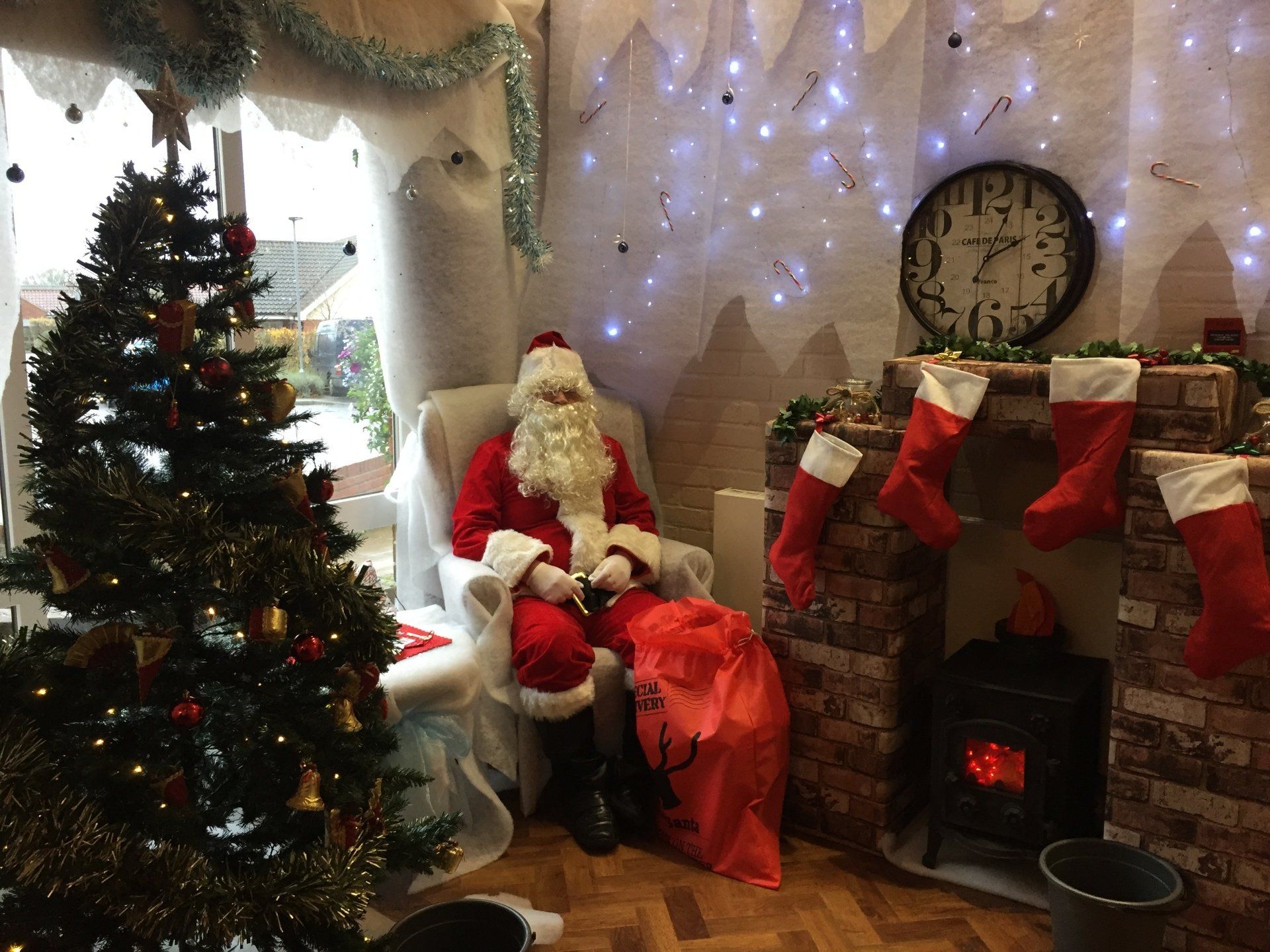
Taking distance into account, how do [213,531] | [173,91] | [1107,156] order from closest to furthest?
1. [213,531]
2. [173,91]
3. [1107,156]

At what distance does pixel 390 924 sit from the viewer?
84.4 inches

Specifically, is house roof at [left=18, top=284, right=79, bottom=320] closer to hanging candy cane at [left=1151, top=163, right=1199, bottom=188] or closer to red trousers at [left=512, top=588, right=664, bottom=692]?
red trousers at [left=512, top=588, right=664, bottom=692]

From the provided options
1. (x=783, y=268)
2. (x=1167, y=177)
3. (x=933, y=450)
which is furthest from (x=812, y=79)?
(x=933, y=450)

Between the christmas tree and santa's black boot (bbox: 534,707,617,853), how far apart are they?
2.54ft

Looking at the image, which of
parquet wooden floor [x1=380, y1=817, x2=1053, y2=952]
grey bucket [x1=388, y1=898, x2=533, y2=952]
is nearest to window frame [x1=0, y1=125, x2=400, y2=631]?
grey bucket [x1=388, y1=898, x2=533, y2=952]

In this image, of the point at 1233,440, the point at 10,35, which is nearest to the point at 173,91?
the point at 10,35

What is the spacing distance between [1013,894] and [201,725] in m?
1.85

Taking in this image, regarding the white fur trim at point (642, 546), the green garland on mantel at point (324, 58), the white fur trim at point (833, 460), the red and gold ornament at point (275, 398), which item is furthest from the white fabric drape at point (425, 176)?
the white fur trim at point (833, 460)

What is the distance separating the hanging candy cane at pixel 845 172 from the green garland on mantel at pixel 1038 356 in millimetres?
502

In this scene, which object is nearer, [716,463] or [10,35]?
[10,35]

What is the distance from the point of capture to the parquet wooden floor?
215cm

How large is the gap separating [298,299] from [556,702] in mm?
1394

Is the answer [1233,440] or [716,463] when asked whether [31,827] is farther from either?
[1233,440]

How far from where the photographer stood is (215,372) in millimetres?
1679
